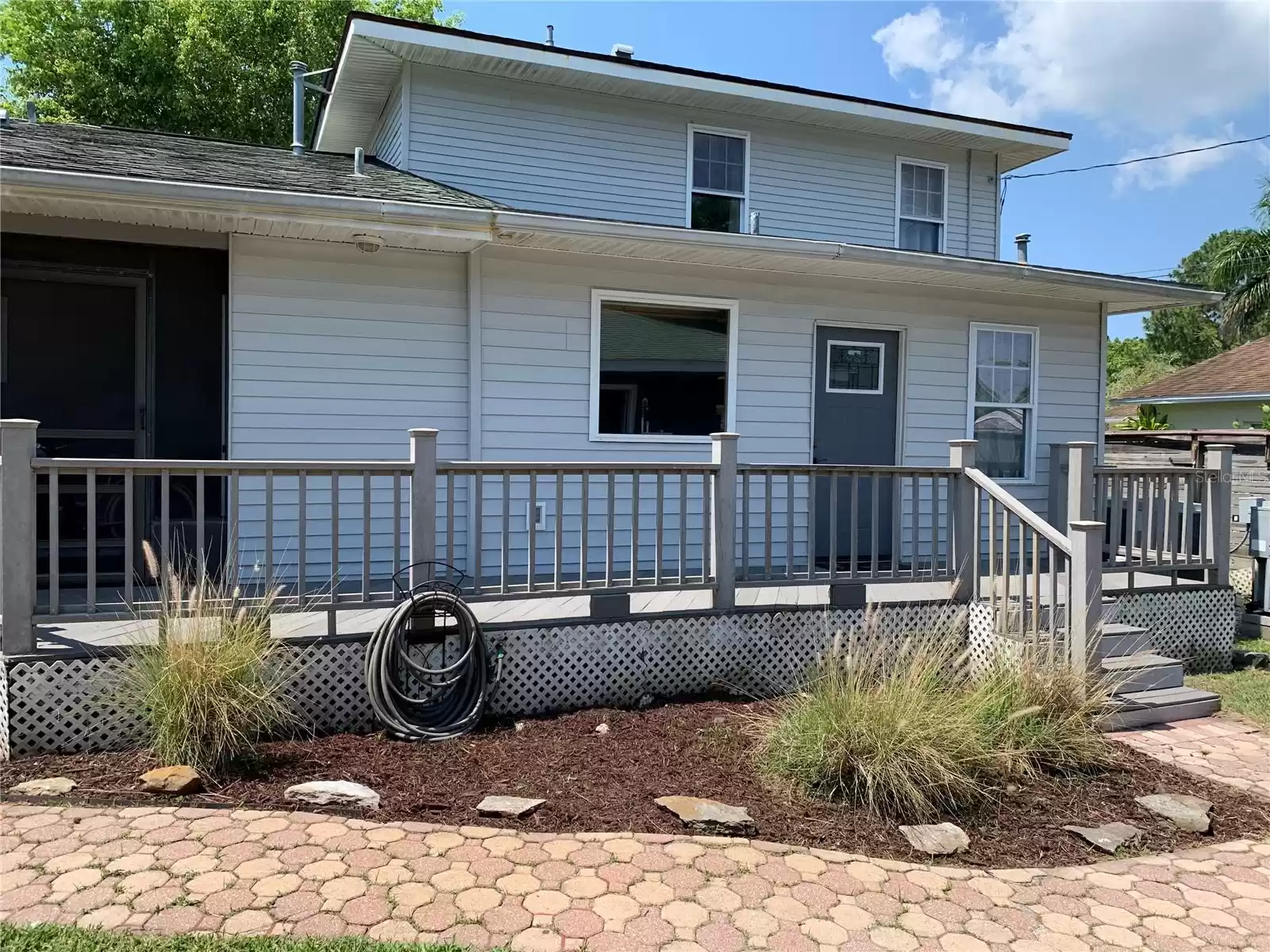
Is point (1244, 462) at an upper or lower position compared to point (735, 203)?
lower

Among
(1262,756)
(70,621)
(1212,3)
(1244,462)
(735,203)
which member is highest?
(1212,3)

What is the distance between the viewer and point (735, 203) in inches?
376

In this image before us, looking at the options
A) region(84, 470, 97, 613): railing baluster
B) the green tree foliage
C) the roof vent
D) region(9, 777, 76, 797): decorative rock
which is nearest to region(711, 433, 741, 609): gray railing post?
region(84, 470, 97, 613): railing baluster

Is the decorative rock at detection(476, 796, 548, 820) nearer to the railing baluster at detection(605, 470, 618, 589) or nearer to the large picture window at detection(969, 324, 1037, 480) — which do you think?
the railing baluster at detection(605, 470, 618, 589)

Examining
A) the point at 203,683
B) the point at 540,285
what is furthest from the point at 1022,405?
the point at 203,683

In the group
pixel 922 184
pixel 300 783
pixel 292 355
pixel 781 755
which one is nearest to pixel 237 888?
pixel 300 783

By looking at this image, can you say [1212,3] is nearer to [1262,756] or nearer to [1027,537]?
[1027,537]

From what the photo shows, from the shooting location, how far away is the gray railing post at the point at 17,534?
4.10 meters

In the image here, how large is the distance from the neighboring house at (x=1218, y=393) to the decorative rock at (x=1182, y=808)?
692 inches

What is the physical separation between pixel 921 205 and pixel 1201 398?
13.3 m

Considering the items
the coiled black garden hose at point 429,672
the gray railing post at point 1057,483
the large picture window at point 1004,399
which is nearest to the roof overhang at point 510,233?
the large picture window at point 1004,399

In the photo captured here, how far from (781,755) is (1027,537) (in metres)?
5.66

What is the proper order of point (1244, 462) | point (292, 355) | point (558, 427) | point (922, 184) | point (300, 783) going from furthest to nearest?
point (1244, 462) < point (922, 184) < point (558, 427) < point (292, 355) < point (300, 783)

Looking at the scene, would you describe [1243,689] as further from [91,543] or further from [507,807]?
[91,543]
